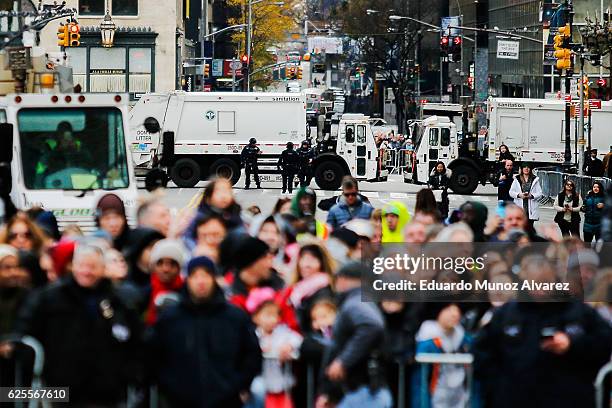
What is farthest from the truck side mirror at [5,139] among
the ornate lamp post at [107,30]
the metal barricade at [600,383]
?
the ornate lamp post at [107,30]

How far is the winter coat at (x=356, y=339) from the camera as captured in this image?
9.37 m

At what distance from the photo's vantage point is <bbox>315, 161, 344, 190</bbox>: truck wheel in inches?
1907

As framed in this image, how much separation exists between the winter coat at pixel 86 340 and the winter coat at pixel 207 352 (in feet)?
0.64

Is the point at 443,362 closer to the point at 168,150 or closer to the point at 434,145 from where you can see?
the point at 168,150

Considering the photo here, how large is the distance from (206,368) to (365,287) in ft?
4.14

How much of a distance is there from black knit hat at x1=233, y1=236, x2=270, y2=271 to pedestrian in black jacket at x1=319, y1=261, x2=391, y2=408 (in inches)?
36.6

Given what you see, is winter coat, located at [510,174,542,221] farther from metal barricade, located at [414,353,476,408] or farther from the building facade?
the building facade

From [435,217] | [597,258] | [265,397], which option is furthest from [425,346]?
[435,217]

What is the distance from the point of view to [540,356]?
30.8ft

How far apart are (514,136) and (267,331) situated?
42.5m

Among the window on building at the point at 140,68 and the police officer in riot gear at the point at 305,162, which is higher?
the window on building at the point at 140,68

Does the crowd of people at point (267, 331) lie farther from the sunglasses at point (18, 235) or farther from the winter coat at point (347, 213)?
the winter coat at point (347, 213)

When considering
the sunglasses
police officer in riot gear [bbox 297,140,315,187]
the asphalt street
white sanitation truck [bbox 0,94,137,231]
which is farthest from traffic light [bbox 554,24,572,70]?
the sunglasses

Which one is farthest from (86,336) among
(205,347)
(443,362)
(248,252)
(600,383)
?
(600,383)
